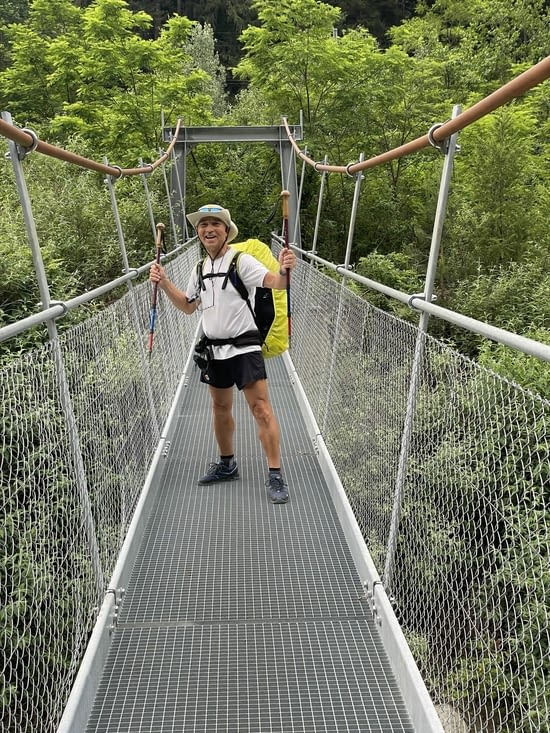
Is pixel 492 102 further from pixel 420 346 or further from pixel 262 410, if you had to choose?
pixel 262 410

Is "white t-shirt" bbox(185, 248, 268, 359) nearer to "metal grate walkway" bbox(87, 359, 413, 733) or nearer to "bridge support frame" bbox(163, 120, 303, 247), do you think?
"metal grate walkway" bbox(87, 359, 413, 733)

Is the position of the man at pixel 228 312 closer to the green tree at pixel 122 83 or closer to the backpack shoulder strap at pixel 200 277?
the backpack shoulder strap at pixel 200 277

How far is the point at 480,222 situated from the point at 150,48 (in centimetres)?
653

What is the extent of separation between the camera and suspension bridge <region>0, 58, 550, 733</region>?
61.1 inches

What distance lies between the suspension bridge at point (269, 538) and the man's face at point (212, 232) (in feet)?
1.20

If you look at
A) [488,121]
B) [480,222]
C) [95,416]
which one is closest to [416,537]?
[95,416]

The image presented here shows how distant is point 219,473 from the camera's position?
2.98 m

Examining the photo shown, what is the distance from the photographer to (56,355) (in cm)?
160

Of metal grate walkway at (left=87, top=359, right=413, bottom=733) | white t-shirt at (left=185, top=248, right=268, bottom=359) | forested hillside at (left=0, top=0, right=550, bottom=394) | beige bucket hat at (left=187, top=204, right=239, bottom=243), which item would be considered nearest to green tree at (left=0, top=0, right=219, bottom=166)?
forested hillside at (left=0, top=0, right=550, bottom=394)

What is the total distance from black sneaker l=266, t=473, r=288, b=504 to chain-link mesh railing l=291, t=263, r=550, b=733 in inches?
10.4

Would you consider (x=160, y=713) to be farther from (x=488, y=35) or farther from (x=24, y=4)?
(x=24, y=4)

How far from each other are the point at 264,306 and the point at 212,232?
37 cm

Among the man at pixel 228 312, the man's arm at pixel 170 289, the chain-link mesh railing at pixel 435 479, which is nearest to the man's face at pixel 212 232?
the man at pixel 228 312

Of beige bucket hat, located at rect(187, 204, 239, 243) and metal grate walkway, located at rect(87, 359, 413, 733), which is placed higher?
beige bucket hat, located at rect(187, 204, 239, 243)
